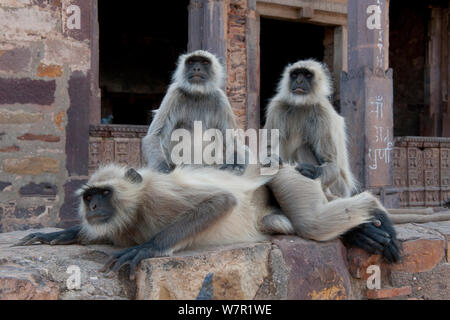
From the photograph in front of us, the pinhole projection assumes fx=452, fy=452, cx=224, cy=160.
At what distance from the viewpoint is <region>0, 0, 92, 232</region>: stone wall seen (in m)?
4.58

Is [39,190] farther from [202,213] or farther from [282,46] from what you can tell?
[282,46]

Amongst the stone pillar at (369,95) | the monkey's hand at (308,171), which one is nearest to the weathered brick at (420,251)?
the monkey's hand at (308,171)

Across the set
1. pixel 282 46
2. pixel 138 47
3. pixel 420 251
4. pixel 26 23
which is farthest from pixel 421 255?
pixel 282 46

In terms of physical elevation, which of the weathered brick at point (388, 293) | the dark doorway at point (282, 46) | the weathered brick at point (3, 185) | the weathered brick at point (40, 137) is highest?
the dark doorway at point (282, 46)

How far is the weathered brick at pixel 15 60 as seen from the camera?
4.57 meters

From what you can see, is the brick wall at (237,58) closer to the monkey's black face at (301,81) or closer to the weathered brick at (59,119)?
the weathered brick at (59,119)

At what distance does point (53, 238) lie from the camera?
7.70 ft

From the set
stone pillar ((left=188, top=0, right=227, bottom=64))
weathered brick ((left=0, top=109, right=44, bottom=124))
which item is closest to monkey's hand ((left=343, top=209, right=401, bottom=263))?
weathered brick ((left=0, top=109, right=44, bottom=124))

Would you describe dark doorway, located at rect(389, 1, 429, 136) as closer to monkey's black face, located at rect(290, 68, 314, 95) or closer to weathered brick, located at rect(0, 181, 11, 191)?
monkey's black face, located at rect(290, 68, 314, 95)

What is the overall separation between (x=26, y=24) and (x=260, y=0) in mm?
3833

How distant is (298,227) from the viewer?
225 centimetres

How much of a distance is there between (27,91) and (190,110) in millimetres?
2089

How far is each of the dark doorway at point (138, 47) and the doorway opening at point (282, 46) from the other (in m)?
2.33

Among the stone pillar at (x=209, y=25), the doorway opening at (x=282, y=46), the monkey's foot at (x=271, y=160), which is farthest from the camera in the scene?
the doorway opening at (x=282, y=46)
